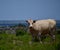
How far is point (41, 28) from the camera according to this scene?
11562 mm

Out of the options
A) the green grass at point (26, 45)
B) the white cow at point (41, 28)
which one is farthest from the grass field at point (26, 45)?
the white cow at point (41, 28)

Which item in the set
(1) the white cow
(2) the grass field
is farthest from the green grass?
(1) the white cow

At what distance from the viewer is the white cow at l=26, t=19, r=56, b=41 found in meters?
11.2

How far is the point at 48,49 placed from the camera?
5.70 meters

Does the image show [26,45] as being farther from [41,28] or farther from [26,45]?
[41,28]

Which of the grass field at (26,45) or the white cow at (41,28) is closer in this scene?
the grass field at (26,45)

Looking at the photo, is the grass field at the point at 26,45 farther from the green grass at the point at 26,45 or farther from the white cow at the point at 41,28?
the white cow at the point at 41,28

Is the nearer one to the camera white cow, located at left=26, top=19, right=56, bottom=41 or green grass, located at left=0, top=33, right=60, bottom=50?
green grass, located at left=0, top=33, right=60, bottom=50

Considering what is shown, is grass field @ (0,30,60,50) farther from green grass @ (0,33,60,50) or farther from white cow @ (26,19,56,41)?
white cow @ (26,19,56,41)

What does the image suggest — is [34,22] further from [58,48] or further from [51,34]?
[58,48]

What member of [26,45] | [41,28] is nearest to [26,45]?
Result: [26,45]

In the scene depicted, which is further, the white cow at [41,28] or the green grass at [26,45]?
the white cow at [41,28]

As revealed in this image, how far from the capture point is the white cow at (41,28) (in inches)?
441

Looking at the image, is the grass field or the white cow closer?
the grass field
